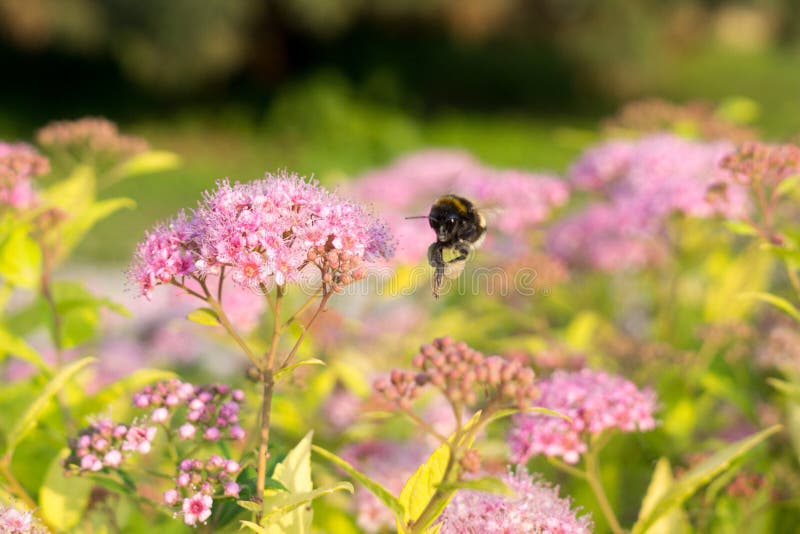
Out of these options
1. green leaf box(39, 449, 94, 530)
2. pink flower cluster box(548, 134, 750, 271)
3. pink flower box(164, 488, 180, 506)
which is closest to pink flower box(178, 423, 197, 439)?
pink flower box(164, 488, 180, 506)

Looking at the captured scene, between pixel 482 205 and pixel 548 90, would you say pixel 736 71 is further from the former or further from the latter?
pixel 482 205

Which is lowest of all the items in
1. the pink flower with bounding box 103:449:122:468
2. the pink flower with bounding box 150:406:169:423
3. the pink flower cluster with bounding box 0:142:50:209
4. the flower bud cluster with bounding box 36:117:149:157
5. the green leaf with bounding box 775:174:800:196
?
the pink flower with bounding box 103:449:122:468

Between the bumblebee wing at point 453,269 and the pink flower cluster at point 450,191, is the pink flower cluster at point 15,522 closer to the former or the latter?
the bumblebee wing at point 453,269

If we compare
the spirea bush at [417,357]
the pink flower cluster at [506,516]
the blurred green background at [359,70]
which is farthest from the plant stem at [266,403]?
the blurred green background at [359,70]

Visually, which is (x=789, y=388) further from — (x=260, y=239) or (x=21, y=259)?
(x=21, y=259)

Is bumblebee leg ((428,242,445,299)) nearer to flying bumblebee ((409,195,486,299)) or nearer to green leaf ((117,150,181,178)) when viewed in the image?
flying bumblebee ((409,195,486,299))

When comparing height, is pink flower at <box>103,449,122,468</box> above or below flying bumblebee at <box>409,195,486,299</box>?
below
